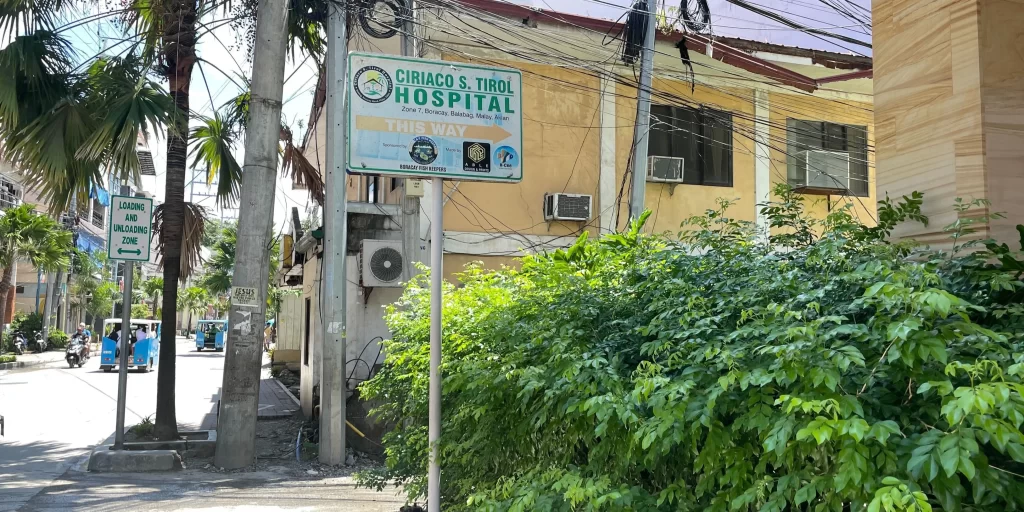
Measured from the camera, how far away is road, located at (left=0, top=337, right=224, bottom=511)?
30.0ft

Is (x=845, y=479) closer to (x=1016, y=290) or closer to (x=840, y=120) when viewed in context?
(x=1016, y=290)

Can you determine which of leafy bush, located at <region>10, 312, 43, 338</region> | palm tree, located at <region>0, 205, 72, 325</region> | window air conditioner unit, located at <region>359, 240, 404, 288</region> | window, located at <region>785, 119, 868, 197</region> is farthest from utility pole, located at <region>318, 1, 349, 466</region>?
leafy bush, located at <region>10, 312, 43, 338</region>

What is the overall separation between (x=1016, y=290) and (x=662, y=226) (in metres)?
11.2

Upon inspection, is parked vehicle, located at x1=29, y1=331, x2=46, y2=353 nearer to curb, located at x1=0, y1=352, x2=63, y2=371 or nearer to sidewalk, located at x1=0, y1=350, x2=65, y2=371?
sidewalk, located at x1=0, y1=350, x2=65, y2=371

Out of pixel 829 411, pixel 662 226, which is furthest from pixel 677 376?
pixel 662 226

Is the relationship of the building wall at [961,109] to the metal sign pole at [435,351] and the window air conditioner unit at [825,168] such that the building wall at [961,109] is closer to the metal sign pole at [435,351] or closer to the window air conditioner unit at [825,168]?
the metal sign pole at [435,351]

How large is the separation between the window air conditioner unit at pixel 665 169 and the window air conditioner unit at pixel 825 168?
8.46 feet

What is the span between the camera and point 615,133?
13.7 meters

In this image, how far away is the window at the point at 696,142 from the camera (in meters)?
13.9

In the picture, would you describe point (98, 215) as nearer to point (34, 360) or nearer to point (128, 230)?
point (34, 360)

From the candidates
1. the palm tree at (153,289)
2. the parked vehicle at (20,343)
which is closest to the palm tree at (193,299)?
the palm tree at (153,289)

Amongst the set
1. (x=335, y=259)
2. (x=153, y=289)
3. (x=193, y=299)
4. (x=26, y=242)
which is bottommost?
(x=193, y=299)

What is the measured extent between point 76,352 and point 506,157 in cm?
3073

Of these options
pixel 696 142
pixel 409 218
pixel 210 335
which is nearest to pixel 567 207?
pixel 696 142
